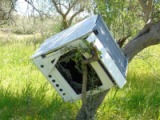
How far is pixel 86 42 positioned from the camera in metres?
2.48

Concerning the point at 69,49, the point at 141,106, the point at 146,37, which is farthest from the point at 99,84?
the point at 141,106

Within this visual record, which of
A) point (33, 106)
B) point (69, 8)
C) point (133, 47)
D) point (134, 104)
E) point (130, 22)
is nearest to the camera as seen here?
point (133, 47)

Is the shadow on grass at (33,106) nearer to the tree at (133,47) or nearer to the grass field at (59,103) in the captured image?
the grass field at (59,103)

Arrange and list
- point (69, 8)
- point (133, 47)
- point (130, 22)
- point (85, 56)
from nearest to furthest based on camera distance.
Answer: point (85, 56) < point (133, 47) < point (130, 22) < point (69, 8)

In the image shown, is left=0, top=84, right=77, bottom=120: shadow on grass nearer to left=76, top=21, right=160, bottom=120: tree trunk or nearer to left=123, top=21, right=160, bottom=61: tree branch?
left=76, top=21, right=160, bottom=120: tree trunk

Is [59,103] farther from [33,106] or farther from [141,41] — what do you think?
[141,41]

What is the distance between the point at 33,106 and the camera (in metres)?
4.06

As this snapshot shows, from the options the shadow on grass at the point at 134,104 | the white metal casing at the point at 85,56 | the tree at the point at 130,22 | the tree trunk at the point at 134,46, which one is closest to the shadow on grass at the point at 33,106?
the tree trunk at the point at 134,46

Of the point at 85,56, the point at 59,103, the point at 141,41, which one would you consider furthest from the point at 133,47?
the point at 59,103

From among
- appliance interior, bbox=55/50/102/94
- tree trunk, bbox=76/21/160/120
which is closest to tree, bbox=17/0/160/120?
tree trunk, bbox=76/21/160/120

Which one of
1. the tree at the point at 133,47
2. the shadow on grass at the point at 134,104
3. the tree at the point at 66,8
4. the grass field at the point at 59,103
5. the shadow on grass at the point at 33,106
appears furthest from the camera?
the tree at the point at 66,8

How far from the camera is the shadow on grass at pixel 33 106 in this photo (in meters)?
3.78

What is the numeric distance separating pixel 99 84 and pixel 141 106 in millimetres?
1660

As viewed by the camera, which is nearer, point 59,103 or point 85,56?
point 85,56
